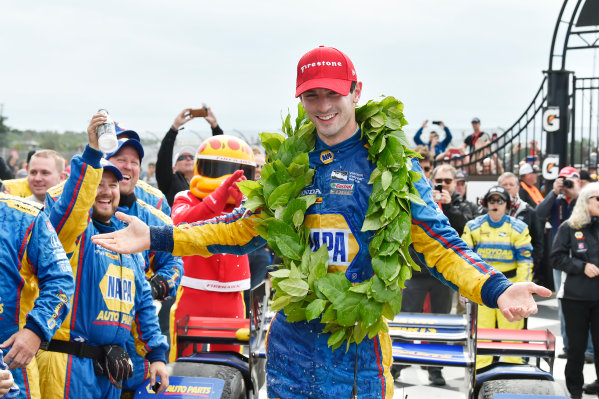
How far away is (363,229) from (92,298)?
146 centimetres

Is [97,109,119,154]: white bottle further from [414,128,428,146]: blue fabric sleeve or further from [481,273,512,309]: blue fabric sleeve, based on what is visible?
[414,128,428,146]: blue fabric sleeve

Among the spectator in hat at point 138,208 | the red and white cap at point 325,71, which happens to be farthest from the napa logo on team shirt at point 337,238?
the spectator in hat at point 138,208

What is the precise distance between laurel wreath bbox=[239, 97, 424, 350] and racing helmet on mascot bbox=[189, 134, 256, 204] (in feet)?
6.70

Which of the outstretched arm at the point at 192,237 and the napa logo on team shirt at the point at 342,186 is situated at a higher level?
the napa logo on team shirt at the point at 342,186

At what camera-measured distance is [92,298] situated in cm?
339

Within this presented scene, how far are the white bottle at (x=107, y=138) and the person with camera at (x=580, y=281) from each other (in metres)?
4.51

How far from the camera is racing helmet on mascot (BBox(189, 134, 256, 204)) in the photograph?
5.08 meters

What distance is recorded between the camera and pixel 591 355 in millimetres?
7148

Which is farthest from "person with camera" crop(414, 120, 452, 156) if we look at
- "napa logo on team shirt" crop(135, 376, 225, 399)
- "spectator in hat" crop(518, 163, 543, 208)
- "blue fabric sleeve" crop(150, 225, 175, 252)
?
"blue fabric sleeve" crop(150, 225, 175, 252)

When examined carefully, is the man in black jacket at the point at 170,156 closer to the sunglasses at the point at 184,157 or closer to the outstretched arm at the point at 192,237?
the sunglasses at the point at 184,157

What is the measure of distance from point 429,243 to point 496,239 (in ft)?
13.5

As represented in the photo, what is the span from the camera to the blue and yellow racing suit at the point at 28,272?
3.02 meters

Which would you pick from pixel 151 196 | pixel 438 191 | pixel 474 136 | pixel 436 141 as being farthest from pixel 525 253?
pixel 474 136

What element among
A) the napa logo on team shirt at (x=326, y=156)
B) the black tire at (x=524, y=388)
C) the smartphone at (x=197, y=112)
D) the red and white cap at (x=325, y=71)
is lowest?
the black tire at (x=524, y=388)
